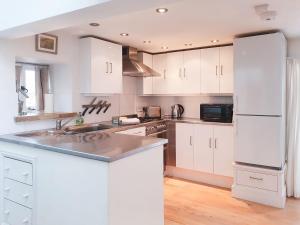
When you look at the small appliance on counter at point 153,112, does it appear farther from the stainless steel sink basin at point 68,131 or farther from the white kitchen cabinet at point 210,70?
the stainless steel sink basin at point 68,131

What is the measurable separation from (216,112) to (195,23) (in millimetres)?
1569

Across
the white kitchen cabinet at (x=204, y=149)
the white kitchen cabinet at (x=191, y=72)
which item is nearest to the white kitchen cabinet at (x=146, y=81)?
the white kitchen cabinet at (x=191, y=72)

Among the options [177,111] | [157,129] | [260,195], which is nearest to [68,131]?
[157,129]

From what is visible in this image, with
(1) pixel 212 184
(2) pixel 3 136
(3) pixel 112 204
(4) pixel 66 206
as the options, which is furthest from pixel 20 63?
(1) pixel 212 184

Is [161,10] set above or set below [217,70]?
above

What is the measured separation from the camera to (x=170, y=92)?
4.31 meters

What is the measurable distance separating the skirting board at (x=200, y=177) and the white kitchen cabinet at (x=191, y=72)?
1.30m

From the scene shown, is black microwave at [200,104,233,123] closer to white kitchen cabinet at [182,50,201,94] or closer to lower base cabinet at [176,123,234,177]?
lower base cabinet at [176,123,234,177]

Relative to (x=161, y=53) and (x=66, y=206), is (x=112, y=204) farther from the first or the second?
(x=161, y=53)

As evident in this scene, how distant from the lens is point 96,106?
12.0 ft

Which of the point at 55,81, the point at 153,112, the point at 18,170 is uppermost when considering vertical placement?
the point at 55,81

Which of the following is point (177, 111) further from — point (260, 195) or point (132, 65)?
point (260, 195)

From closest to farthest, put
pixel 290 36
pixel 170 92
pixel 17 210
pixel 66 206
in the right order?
pixel 66 206, pixel 17 210, pixel 290 36, pixel 170 92

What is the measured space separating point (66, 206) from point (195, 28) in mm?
2341
